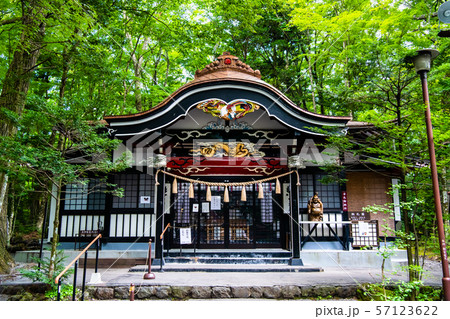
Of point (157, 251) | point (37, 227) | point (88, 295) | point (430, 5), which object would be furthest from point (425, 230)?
point (37, 227)

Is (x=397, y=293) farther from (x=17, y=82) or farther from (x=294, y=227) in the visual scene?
(x=17, y=82)

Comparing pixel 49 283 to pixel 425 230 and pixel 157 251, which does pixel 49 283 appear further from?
pixel 425 230

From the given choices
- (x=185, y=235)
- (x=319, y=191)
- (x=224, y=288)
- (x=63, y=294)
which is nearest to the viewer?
(x=63, y=294)

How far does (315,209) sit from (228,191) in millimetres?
3008

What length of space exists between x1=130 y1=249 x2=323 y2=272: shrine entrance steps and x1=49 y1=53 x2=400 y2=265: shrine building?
383mm

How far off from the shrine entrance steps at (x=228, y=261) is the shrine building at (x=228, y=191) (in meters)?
0.38

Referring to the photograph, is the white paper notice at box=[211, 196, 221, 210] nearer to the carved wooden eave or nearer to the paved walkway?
the paved walkway

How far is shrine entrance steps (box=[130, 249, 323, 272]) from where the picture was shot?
8.53 meters

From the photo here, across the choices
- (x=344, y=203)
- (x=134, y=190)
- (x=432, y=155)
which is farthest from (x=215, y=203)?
(x=432, y=155)

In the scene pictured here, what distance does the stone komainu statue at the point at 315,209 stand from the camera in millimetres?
10031

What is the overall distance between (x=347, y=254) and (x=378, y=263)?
101 cm

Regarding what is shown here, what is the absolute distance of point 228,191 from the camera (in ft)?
35.1

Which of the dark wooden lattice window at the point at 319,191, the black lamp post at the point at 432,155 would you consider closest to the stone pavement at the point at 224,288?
the black lamp post at the point at 432,155

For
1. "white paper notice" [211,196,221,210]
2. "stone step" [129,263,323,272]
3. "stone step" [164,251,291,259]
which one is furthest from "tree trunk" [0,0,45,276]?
"white paper notice" [211,196,221,210]
